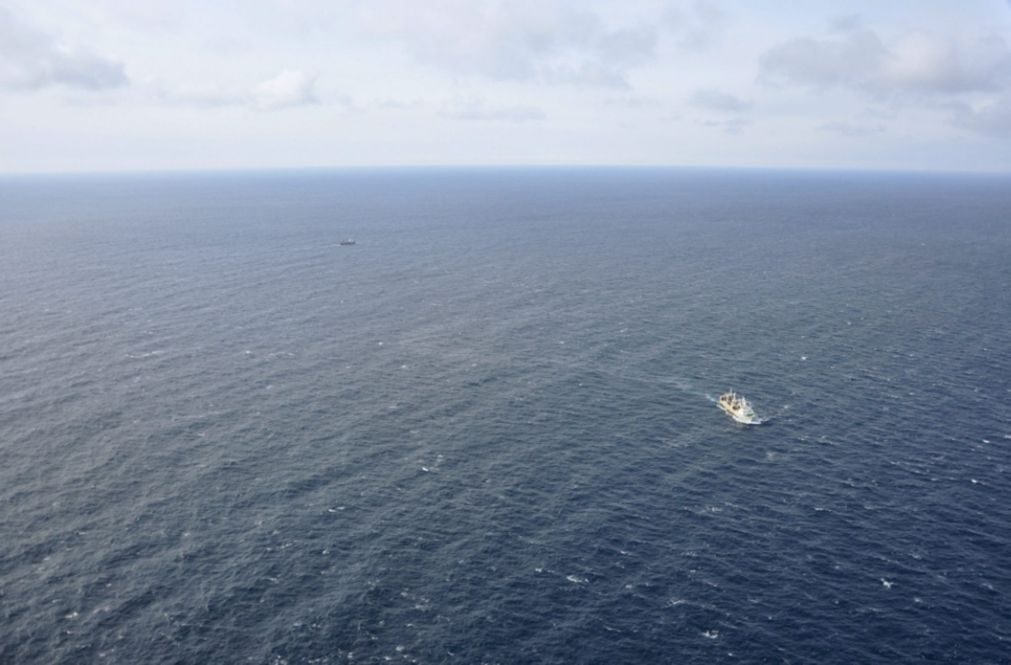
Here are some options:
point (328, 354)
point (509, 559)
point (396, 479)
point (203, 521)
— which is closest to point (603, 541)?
point (509, 559)

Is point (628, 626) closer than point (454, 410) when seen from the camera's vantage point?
Yes

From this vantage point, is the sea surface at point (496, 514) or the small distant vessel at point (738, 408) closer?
the sea surface at point (496, 514)

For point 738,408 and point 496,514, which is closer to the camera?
point 496,514

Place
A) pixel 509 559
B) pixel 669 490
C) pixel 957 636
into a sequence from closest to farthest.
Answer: pixel 957 636
pixel 509 559
pixel 669 490

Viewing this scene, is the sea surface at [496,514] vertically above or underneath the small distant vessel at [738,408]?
underneath

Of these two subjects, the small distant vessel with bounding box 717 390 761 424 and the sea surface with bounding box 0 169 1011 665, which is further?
the small distant vessel with bounding box 717 390 761 424

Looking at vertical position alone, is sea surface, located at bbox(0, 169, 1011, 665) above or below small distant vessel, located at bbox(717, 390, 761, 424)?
below

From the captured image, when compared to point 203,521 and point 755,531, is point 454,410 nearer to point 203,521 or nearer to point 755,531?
point 203,521

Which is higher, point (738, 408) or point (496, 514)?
point (738, 408)
